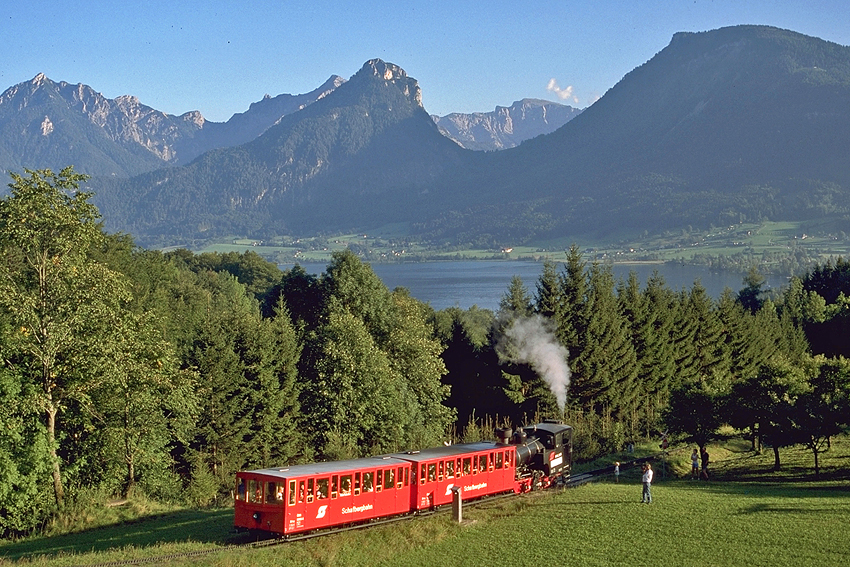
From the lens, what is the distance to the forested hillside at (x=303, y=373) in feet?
90.8

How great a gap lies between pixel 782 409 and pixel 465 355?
27.5 meters

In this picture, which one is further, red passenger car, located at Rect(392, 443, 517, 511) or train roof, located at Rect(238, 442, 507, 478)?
red passenger car, located at Rect(392, 443, 517, 511)

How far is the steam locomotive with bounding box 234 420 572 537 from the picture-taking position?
70.5 ft

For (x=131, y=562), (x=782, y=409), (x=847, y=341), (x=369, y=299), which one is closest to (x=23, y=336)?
(x=131, y=562)

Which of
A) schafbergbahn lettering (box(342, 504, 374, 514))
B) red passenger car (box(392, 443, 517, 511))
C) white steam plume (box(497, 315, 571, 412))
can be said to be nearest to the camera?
schafbergbahn lettering (box(342, 504, 374, 514))

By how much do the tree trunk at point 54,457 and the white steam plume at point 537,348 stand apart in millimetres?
26003

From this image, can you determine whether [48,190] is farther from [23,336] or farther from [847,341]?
[847,341]

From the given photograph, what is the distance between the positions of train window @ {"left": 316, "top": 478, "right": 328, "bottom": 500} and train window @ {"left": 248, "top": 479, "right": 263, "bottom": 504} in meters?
1.48

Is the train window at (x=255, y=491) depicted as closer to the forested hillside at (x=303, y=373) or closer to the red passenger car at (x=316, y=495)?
the red passenger car at (x=316, y=495)

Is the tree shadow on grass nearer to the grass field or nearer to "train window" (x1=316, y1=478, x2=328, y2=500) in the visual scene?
the grass field

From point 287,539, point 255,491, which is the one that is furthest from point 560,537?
point 255,491

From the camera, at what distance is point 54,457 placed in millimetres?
27828

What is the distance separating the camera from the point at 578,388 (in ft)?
160

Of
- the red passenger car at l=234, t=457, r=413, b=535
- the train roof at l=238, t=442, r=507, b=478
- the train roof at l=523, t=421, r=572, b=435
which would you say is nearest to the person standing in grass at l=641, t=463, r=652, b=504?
the train roof at l=238, t=442, r=507, b=478
